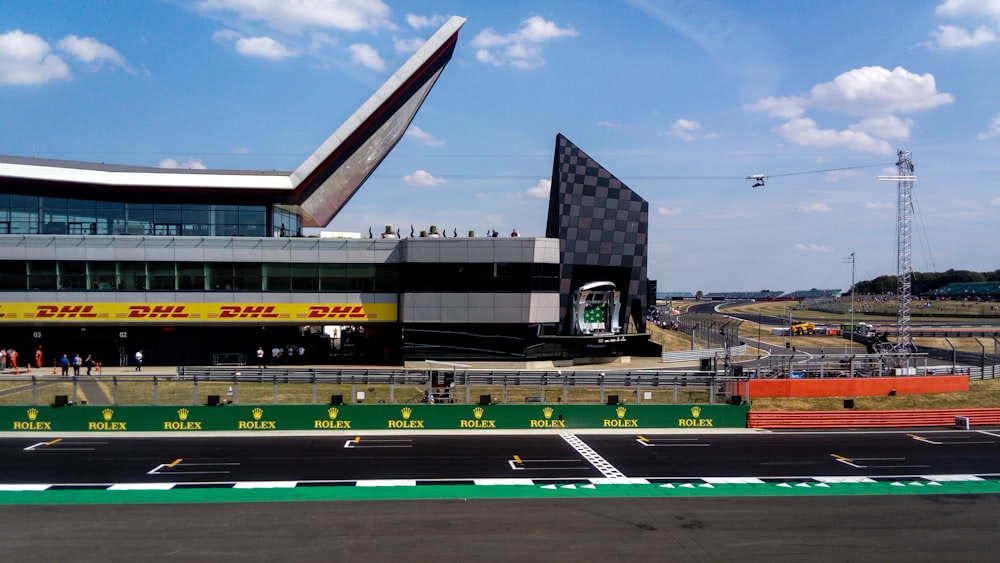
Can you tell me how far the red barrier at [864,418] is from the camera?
116ft

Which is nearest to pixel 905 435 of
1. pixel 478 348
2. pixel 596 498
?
pixel 596 498

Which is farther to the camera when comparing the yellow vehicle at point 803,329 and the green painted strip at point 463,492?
the yellow vehicle at point 803,329

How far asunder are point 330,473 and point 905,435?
1135 inches

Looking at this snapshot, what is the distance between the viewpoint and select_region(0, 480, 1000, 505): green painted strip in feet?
70.6

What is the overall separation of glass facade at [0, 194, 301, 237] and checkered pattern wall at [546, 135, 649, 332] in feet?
76.4

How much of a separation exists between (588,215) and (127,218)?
35.6m

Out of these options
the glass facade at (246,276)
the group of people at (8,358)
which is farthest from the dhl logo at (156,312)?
the group of people at (8,358)

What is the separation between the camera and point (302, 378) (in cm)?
3888

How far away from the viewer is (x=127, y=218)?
51.6 metres

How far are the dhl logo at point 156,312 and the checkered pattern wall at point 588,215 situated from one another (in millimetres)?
28794

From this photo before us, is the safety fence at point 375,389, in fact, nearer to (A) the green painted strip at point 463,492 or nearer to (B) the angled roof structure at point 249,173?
(A) the green painted strip at point 463,492

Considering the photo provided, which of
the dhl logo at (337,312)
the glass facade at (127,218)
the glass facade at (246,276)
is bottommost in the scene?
the dhl logo at (337,312)

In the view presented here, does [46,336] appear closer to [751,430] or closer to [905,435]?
[751,430]

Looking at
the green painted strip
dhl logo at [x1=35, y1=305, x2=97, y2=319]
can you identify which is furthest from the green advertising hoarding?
dhl logo at [x1=35, y1=305, x2=97, y2=319]
